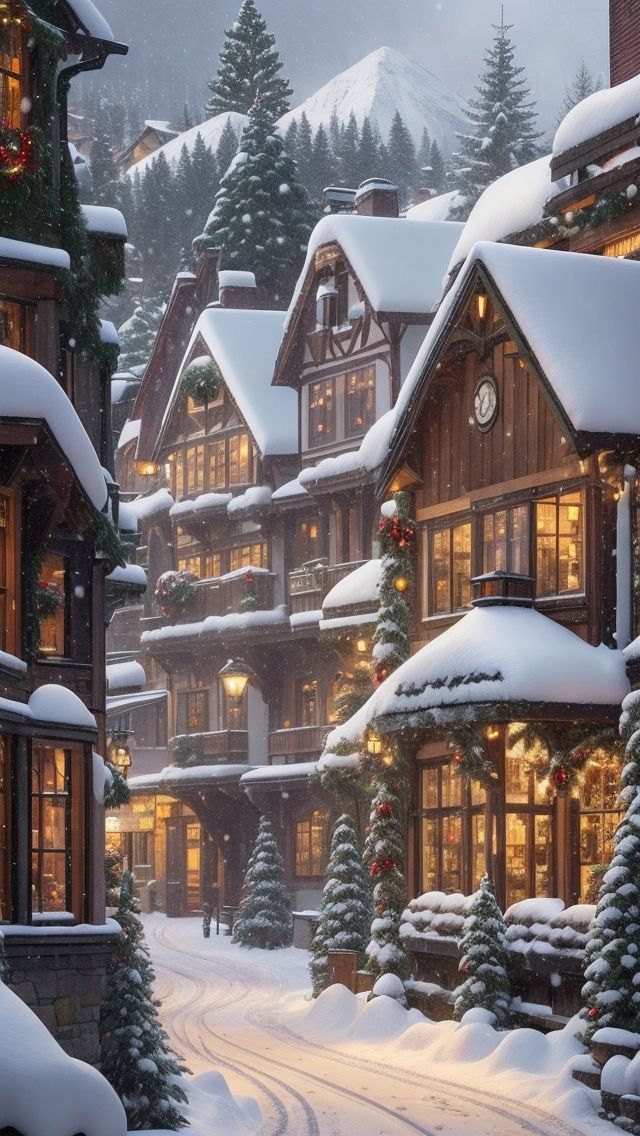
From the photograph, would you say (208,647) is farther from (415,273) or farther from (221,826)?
(415,273)

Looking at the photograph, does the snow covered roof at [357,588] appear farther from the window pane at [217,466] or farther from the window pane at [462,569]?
the window pane at [217,466]

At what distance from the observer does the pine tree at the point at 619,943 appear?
24.2 meters

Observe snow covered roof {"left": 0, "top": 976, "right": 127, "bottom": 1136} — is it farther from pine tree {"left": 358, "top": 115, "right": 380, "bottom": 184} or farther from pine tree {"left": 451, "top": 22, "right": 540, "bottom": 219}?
pine tree {"left": 358, "top": 115, "right": 380, "bottom": 184}

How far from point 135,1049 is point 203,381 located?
1429 inches

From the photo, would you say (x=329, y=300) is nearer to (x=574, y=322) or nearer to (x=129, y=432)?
(x=129, y=432)

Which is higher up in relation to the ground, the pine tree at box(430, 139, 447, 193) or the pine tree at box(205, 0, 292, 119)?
the pine tree at box(430, 139, 447, 193)

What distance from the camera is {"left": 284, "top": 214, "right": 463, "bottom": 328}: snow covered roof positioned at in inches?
1901

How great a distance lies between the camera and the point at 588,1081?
24312 mm

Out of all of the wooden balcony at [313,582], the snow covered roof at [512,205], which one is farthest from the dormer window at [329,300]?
the snow covered roof at [512,205]

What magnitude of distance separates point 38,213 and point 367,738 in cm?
1124

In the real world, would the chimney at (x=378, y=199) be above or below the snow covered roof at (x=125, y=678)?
above

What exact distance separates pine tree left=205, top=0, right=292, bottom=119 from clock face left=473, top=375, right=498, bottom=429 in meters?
75.3

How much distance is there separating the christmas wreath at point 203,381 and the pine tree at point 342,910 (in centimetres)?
2250

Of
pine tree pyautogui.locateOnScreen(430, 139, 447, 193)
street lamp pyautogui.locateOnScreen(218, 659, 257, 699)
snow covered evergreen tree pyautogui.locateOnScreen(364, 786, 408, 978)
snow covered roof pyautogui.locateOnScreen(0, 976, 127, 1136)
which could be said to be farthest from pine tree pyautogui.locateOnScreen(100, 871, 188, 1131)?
pine tree pyautogui.locateOnScreen(430, 139, 447, 193)
